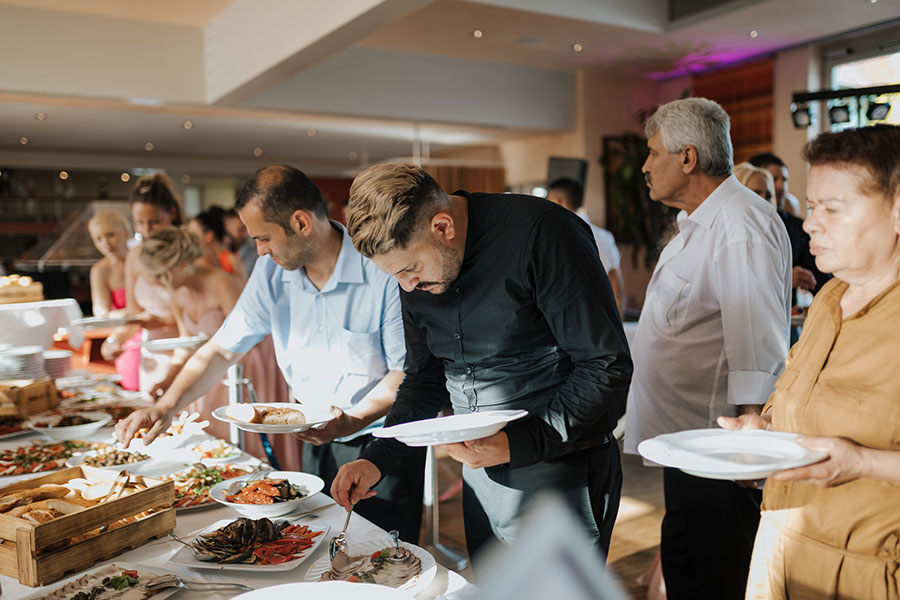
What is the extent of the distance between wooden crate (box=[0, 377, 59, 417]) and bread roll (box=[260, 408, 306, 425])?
A: 1300mm

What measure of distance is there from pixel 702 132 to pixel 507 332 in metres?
0.91

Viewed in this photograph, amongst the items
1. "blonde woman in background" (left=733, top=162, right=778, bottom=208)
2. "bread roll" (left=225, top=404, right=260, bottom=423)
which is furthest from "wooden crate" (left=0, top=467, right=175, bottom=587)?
"blonde woman in background" (left=733, top=162, right=778, bottom=208)

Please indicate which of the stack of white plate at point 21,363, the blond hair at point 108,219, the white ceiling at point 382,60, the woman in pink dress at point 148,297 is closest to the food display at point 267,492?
the woman in pink dress at point 148,297

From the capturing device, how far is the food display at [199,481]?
5.26 ft

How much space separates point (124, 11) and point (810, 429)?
18.5 ft

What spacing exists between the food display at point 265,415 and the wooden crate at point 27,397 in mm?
1238

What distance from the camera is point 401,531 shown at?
2051 millimetres

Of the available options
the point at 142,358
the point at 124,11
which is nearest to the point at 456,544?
the point at 142,358

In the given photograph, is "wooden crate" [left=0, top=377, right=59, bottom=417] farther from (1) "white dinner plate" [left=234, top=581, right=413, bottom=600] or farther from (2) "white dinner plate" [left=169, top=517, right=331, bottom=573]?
(1) "white dinner plate" [left=234, top=581, right=413, bottom=600]

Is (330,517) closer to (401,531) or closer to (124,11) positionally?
(401,531)

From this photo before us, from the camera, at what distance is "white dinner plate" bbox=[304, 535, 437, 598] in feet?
3.67

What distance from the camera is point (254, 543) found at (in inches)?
51.8

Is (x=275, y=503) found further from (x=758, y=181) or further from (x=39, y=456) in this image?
(x=758, y=181)

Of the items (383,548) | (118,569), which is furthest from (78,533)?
(383,548)
